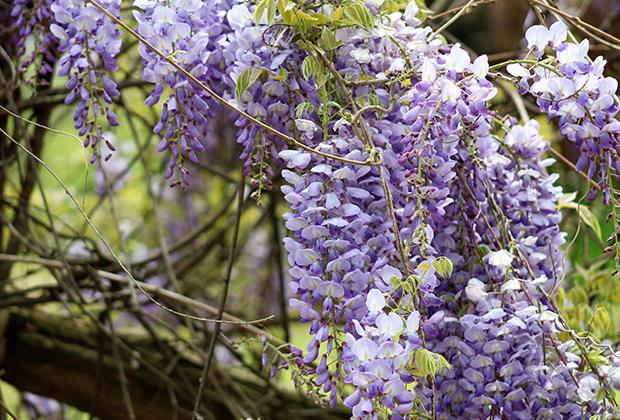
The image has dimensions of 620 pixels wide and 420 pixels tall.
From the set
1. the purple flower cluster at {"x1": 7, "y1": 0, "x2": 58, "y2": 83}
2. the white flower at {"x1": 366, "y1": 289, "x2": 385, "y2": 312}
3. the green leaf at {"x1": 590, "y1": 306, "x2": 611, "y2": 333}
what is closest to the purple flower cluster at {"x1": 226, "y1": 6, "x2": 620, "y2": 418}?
the white flower at {"x1": 366, "y1": 289, "x2": 385, "y2": 312}

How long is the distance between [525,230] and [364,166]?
0.27m

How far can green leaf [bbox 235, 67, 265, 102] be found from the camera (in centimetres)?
97

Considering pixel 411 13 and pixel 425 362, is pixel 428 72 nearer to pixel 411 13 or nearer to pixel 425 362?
pixel 411 13

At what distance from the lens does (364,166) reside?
0.93 meters

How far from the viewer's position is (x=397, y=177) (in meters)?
0.96

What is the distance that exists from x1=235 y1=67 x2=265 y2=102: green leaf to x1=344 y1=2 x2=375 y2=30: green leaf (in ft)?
0.36

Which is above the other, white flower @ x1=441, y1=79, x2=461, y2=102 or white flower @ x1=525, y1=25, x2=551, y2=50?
white flower @ x1=525, y1=25, x2=551, y2=50

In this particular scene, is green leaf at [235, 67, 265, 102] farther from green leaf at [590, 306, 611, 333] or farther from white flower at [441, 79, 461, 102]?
green leaf at [590, 306, 611, 333]

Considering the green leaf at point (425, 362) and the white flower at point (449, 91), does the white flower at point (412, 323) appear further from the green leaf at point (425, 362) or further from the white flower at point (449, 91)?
the white flower at point (449, 91)

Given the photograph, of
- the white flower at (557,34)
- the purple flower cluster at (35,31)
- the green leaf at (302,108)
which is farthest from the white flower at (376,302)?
the purple flower cluster at (35,31)

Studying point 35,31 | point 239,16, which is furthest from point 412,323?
point 35,31

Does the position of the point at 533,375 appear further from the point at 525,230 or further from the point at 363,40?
the point at 363,40

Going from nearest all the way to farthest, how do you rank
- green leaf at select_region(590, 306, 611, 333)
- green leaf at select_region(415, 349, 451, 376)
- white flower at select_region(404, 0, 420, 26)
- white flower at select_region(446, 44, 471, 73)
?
green leaf at select_region(415, 349, 451, 376) < white flower at select_region(446, 44, 471, 73) < white flower at select_region(404, 0, 420, 26) < green leaf at select_region(590, 306, 611, 333)

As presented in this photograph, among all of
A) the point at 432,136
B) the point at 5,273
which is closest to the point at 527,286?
the point at 432,136
